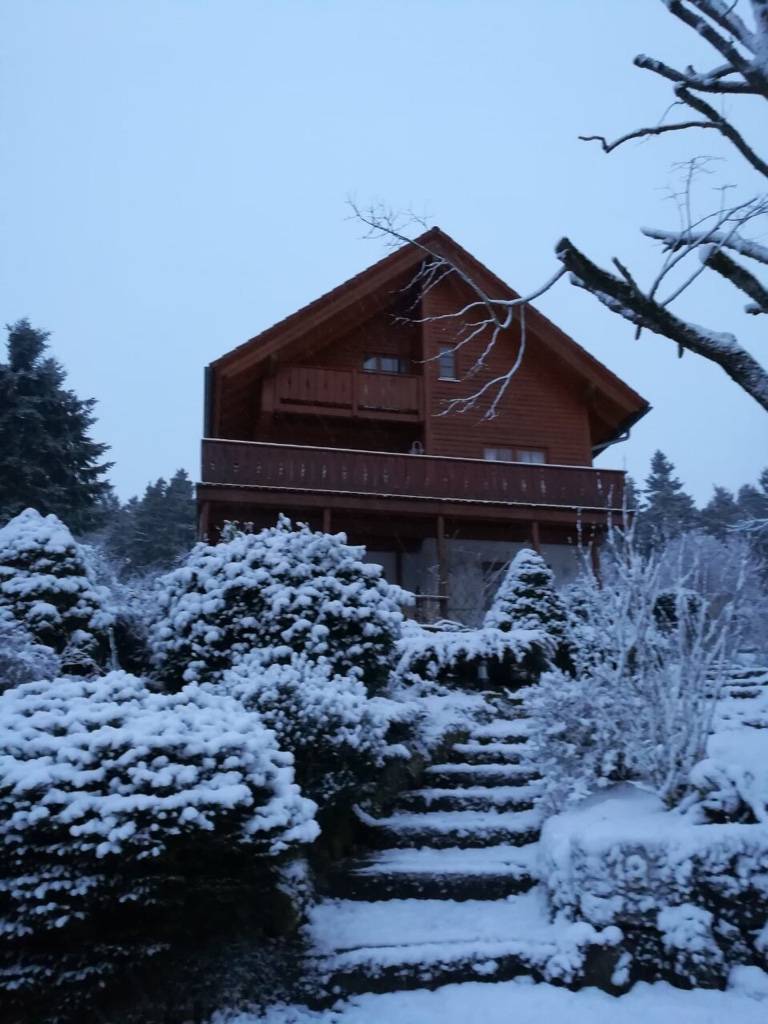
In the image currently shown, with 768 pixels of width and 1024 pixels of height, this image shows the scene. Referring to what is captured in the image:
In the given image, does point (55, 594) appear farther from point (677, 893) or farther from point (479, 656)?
point (677, 893)

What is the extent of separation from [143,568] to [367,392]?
7.26 metres

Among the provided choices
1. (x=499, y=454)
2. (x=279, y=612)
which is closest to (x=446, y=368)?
(x=499, y=454)

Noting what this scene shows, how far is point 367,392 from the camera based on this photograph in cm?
1805

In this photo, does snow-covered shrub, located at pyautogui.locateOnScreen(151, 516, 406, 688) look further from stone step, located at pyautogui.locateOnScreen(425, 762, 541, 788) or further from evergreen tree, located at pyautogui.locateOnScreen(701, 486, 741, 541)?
evergreen tree, located at pyautogui.locateOnScreen(701, 486, 741, 541)

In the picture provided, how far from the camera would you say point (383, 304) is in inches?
752

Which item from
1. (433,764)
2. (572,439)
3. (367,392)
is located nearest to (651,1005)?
(433,764)

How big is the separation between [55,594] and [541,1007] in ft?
15.6

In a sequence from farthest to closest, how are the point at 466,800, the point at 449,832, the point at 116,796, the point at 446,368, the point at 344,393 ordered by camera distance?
1. the point at 446,368
2. the point at 344,393
3. the point at 466,800
4. the point at 449,832
5. the point at 116,796

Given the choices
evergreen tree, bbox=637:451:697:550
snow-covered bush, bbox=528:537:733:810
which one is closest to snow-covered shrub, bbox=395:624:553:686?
snow-covered bush, bbox=528:537:733:810

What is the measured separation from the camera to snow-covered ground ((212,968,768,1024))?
11.0 ft

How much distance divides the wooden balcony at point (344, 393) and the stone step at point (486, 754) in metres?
11.9

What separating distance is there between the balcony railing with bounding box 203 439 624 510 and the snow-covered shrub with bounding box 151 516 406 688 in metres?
8.32

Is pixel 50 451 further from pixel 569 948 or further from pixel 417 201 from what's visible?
pixel 569 948

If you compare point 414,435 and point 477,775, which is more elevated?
point 414,435
